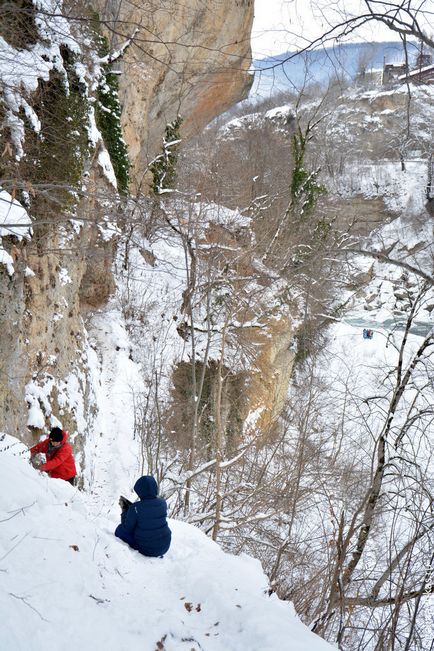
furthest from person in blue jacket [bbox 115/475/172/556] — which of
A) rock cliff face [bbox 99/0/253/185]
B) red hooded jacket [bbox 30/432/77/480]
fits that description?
rock cliff face [bbox 99/0/253/185]

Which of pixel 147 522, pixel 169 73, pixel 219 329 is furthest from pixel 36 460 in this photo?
pixel 169 73

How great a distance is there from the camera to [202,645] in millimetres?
3459

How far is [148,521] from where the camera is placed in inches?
178

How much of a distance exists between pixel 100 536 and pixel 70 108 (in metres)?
7.97

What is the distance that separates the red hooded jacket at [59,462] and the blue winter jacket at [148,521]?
177cm

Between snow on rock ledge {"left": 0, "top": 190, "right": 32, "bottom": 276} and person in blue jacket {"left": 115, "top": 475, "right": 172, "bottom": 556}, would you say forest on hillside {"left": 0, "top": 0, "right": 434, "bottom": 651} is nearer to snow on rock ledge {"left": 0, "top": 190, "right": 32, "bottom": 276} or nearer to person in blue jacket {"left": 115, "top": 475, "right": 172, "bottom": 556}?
snow on rock ledge {"left": 0, "top": 190, "right": 32, "bottom": 276}

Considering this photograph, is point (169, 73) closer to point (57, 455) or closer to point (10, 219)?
point (10, 219)

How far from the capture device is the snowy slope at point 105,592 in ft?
9.87

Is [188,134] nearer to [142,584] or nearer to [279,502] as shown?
[279,502]

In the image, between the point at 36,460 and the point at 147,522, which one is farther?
the point at 36,460

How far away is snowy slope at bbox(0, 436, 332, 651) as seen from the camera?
3.01 m

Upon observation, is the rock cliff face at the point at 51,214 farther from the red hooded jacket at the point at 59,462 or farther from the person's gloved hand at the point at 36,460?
the red hooded jacket at the point at 59,462

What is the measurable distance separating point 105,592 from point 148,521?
93cm

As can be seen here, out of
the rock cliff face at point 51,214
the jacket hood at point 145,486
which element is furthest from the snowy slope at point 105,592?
the rock cliff face at point 51,214
